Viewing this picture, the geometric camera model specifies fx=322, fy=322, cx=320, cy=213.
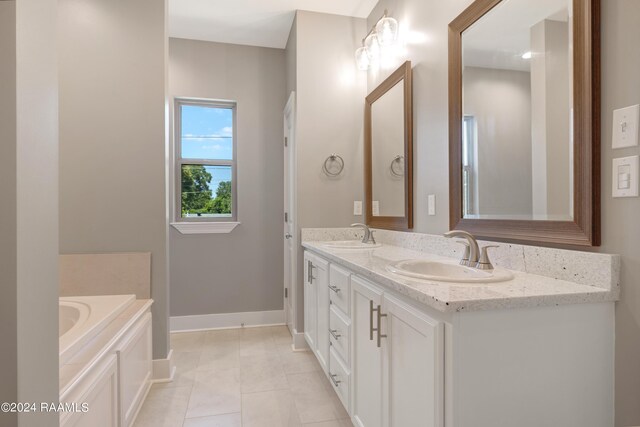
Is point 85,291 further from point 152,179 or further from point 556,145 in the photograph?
point 556,145

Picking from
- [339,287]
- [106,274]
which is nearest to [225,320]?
[106,274]

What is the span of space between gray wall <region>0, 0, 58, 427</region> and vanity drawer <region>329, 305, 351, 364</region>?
116 centimetres

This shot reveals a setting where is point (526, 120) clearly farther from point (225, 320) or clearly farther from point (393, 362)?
point (225, 320)

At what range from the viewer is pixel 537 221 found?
1.14 metres

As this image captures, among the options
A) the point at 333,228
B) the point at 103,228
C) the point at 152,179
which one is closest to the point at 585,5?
the point at 333,228

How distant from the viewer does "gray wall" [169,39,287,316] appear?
3043mm

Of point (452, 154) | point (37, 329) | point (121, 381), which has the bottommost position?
point (121, 381)

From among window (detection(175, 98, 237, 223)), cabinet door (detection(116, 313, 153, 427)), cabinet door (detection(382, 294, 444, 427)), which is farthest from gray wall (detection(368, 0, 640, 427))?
window (detection(175, 98, 237, 223))

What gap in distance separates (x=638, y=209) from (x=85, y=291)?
2.64m

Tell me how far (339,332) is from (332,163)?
4.59ft

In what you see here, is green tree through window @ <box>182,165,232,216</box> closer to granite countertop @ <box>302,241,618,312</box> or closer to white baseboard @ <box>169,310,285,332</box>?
white baseboard @ <box>169,310,285,332</box>

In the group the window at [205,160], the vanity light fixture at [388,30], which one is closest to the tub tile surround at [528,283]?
the vanity light fixture at [388,30]

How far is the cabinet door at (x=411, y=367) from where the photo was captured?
856 mm

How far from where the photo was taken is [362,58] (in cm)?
248
